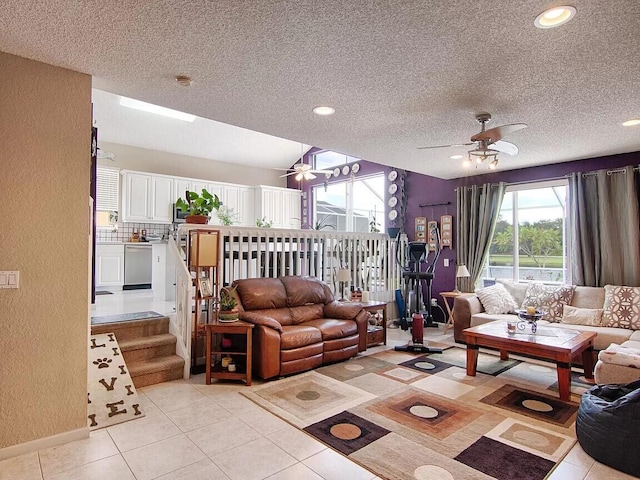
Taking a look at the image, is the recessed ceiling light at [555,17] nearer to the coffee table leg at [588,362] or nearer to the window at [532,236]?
the coffee table leg at [588,362]

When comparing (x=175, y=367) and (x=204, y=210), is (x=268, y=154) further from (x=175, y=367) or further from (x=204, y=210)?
(x=175, y=367)

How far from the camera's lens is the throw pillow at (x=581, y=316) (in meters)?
4.37

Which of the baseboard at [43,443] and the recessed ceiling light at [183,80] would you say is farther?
the recessed ceiling light at [183,80]

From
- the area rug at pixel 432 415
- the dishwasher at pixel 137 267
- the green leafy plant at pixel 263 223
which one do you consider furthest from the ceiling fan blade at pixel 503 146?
the dishwasher at pixel 137 267

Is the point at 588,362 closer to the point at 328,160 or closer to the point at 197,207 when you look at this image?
the point at 197,207

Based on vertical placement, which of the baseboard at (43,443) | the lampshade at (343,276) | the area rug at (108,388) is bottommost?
the baseboard at (43,443)

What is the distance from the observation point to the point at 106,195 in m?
7.45

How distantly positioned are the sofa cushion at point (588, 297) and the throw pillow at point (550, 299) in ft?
0.19

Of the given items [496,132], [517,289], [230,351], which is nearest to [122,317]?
[230,351]

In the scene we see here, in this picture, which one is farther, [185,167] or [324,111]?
[185,167]

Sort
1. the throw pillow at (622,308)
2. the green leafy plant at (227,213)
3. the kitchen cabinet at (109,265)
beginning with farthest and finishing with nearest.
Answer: the green leafy plant at (227,213) < the kitchen cabinet at (109,265) < the throw pillow at (622,308)

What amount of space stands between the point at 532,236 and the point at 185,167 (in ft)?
24.3

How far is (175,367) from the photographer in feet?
12.3

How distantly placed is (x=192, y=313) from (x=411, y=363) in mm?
2546
